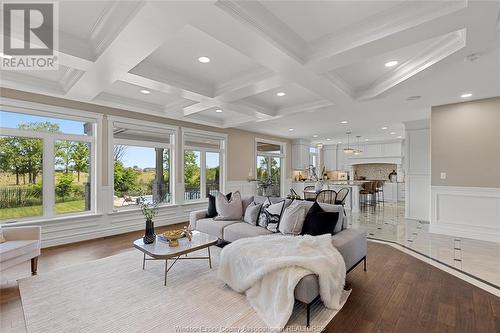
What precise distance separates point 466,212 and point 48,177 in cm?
816

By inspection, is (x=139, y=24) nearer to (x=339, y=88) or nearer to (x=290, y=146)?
(x=339, y=88)

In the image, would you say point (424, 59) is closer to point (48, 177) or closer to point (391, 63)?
point (391, 63)

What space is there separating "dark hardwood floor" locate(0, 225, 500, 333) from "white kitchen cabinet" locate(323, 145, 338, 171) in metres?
9.18

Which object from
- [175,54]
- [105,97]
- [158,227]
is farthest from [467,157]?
[105,97]

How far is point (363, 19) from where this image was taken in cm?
241

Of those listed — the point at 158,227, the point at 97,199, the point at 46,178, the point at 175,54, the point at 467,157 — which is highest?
the point at 175,54

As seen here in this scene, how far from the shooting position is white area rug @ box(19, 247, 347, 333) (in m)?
2.07

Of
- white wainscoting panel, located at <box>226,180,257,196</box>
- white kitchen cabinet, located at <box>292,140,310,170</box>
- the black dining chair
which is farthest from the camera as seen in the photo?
white kitchen cabinet, located at <box>292,140,310,170</box>

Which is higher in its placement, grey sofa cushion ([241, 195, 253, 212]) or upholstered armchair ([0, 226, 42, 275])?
→ grey sofa cushion ([241, 195, 253, 212])

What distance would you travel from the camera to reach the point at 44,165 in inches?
169

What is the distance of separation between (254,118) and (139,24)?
4.01 meters

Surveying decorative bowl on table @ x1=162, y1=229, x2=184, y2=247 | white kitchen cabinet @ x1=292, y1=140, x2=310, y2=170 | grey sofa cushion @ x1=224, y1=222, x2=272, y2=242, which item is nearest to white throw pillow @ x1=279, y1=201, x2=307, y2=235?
grey sofa cushion @ x1=224, y1=222, x2=272, y2=242

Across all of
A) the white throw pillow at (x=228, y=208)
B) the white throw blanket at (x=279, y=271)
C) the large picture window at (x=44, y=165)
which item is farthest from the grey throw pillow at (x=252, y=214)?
the large picture window at (x=44, y=165)

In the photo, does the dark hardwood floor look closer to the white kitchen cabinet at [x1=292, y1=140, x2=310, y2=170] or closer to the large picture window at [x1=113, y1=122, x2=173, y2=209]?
the large picture window at [x1=113, y1=122, x2=173, y2=209]
